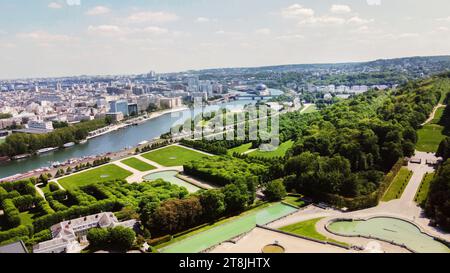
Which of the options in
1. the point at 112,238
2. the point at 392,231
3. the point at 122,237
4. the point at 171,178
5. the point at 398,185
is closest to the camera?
the point at 392,231

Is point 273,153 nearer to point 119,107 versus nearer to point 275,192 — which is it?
point 275,192

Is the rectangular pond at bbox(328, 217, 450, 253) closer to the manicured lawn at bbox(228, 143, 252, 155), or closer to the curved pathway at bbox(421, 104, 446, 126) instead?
the manicured lawn at bbox(228, 143, 252, 155)

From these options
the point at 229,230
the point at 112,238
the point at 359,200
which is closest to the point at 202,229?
the point at 229,230

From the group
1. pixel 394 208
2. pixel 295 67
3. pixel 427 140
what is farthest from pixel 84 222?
pixel 295 67

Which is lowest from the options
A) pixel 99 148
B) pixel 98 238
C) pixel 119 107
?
pixel 99 148

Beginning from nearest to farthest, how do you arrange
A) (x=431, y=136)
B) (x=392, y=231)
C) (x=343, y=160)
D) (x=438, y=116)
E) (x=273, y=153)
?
(x=392, y=231) → (x=343, y=160) → (x=431, y=136) → (x=273, y=153) → (x=438, y=116)

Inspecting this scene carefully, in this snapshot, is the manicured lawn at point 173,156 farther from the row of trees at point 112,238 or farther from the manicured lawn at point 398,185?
the manicured lawn at point 398,185

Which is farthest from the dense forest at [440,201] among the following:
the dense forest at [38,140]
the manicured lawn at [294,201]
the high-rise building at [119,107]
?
the high-rise building at [119,107]
